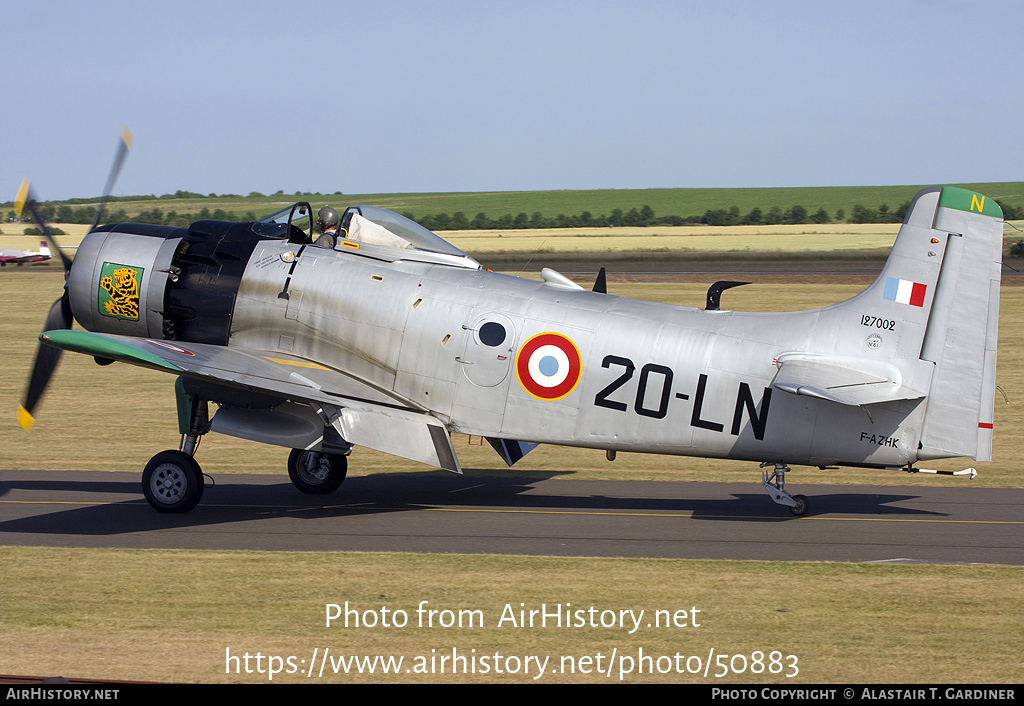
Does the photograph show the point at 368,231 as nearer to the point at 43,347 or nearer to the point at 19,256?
the point at 43,347

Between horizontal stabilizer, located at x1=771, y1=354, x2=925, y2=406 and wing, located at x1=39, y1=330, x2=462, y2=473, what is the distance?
12.4 feet

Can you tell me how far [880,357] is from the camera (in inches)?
418

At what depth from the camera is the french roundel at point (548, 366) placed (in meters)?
11.2

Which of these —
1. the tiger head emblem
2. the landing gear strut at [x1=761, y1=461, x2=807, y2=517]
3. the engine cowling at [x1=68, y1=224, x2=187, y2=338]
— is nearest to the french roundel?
the landing gear strut at [x1=761, y1=461, x2=807, y2=517]

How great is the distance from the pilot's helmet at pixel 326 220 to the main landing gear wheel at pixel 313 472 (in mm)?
3007

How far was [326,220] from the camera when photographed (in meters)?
12.9

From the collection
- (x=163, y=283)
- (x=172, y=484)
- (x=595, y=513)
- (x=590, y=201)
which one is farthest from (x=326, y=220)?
(x=590, y=201)

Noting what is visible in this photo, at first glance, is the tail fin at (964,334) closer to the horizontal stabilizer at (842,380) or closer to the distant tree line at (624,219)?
the horizontal stabilizer at (842,380)

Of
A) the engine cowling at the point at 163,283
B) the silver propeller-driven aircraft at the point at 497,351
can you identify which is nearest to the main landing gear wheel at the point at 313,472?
the silver propeller-driven aircraft at the point at 497,351

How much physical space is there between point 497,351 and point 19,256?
51533 mm

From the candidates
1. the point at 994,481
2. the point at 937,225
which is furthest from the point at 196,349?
the point at 994,481

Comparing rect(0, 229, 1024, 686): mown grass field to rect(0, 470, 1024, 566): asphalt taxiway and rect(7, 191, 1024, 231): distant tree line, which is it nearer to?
rect(0, 470, 1024, 566): asphalt taxiway

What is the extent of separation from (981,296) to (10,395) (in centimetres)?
1909

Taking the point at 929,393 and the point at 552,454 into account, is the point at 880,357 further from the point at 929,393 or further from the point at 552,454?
the point at 552,454
